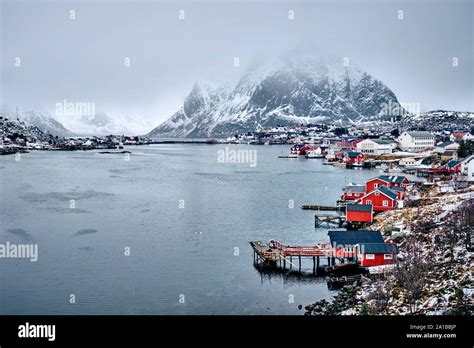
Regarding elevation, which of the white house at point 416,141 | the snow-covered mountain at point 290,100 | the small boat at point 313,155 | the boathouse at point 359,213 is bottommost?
the boathouse at point 359,213

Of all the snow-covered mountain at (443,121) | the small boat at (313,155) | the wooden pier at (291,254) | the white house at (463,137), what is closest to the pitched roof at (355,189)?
the wooden pier at (291,254)

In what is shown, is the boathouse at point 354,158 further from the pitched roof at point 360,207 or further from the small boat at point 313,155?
the pitched roof at point 360,207

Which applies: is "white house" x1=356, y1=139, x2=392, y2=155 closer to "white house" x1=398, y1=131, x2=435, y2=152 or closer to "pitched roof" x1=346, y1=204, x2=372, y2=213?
"white house" x1=398, y1=131, x2=435, y2=152

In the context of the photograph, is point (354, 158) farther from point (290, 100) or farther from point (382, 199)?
point (290, 100)

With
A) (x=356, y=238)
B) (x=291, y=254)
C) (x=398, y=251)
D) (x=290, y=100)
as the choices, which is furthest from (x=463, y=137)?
(x=290, y=100)

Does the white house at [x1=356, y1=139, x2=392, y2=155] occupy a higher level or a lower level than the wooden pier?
higher

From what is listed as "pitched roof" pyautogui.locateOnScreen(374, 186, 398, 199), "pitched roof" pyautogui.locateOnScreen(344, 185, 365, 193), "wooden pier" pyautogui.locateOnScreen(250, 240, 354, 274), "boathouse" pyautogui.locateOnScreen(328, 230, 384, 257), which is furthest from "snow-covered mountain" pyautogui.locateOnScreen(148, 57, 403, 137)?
"boathouse" pyautogui.locateOnScreen(328, 230, 384, 257)
